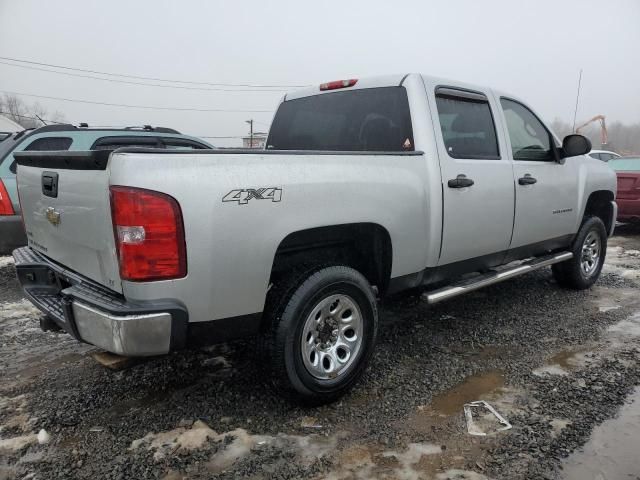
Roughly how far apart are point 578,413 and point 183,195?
8.22ft

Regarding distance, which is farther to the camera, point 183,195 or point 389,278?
point 389,278

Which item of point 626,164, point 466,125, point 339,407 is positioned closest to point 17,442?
point 339,407

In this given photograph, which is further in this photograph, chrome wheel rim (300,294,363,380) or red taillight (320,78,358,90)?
red taillight (320,78,358,90)

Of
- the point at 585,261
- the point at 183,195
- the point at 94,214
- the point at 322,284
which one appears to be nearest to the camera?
the point at 183,195

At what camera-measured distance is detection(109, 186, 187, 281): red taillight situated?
2068 mm

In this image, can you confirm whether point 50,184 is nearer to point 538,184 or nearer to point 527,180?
point 527,180

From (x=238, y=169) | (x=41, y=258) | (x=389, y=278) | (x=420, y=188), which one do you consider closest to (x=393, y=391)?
(x=389, y=278)

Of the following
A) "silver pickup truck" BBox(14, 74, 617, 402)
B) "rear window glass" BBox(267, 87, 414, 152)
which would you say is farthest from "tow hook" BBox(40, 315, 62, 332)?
"rear window glass" BBox(267, 87, 414, 152)

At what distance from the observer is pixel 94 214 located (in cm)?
228

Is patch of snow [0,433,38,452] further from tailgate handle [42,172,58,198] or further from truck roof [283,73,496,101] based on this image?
truck roof [283,73,496,101]

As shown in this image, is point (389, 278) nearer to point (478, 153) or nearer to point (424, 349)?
point (424, 349)

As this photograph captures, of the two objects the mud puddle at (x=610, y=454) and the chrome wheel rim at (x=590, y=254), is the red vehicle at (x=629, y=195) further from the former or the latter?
the mud puddle at (x=610, y=454)

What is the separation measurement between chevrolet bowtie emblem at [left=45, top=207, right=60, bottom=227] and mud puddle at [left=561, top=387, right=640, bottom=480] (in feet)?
9.49

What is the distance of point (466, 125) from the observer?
3693 mm
